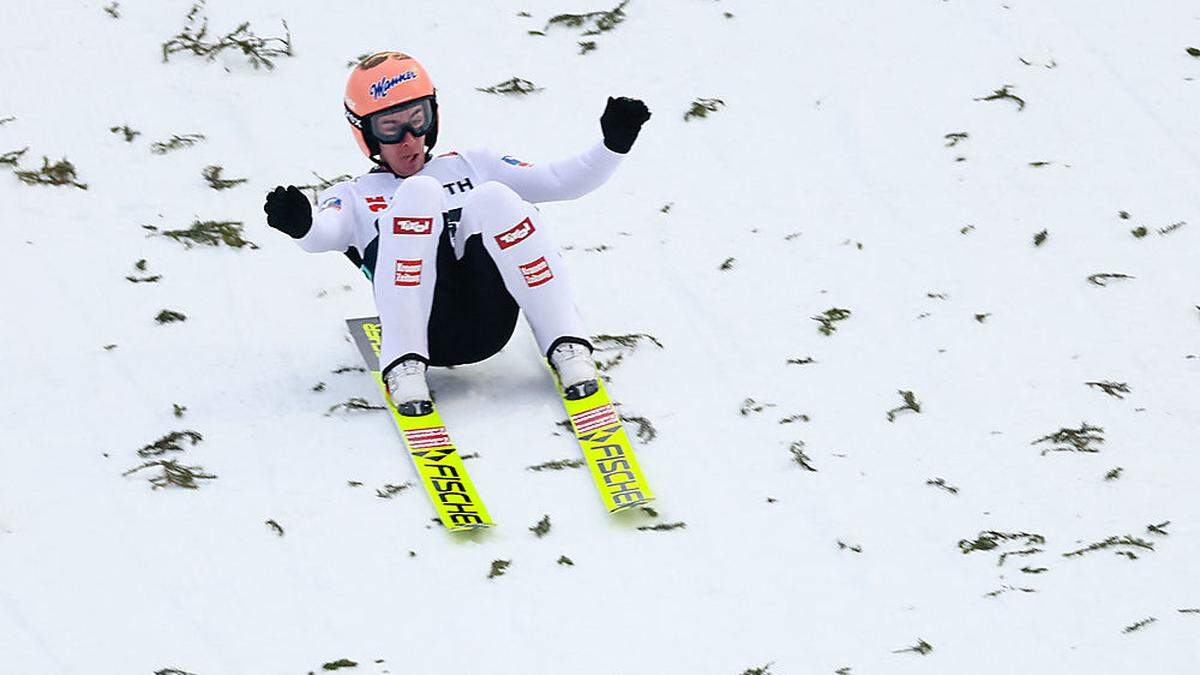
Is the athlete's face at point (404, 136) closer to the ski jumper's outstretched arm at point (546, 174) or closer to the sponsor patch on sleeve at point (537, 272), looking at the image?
the ski jumper's outstretched arm at point (546, 174)

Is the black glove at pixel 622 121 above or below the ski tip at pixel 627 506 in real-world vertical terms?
above

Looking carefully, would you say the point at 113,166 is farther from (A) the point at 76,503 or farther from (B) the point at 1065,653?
(B) the point at 1065,653

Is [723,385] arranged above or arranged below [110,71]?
below

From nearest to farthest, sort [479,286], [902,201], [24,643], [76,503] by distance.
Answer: [24,643], [76,503], [479,286], [902,201]

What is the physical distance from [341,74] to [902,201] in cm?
303

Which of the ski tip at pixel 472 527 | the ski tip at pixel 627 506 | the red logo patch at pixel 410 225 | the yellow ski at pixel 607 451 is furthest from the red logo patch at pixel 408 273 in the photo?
the ski tip at pixel 627 506

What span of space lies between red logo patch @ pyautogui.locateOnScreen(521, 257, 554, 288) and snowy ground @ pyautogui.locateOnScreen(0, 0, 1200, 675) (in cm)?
48

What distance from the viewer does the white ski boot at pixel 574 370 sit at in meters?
6.36

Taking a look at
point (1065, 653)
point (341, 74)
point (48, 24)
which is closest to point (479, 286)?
point (1065, 653)

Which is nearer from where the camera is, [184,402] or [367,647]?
[367,647]

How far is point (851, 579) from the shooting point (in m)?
5.43

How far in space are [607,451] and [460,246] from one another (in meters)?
0.93

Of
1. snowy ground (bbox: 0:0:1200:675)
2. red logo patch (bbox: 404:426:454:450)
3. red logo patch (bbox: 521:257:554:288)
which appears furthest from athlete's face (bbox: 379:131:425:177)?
red logo patch (bbox: 404:426:454:450)

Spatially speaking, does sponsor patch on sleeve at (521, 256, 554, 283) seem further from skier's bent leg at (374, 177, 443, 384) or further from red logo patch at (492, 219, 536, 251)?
skier's bent leg at (374, 177, 443, 384)
